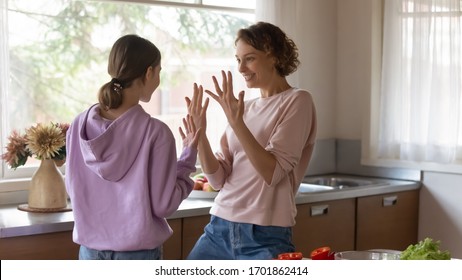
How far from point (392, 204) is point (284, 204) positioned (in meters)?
1.84

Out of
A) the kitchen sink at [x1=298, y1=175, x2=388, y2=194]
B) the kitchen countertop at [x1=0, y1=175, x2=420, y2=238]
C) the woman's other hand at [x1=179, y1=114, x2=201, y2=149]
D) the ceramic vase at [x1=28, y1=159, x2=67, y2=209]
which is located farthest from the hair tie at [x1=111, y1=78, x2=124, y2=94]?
the kitchen sink at [x1=298, y1=175, x2=388, y2=194]

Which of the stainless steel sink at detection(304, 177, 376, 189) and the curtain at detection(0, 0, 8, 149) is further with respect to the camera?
the stainless steel sink at detection(304, 177, 376, 189)

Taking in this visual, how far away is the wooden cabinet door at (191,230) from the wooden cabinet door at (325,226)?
597mm

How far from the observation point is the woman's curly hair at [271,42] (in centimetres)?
279

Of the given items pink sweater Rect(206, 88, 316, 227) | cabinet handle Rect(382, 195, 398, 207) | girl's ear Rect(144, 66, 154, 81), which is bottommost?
cabinet handle Rect(382, 195, 398, 207)

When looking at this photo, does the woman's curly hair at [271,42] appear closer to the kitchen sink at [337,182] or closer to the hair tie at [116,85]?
the hair tie at [116,85]

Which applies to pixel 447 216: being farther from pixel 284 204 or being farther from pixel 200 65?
pixel 284 204

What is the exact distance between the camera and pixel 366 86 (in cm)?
479

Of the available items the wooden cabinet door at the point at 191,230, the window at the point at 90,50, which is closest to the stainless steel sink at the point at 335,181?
the window at the point at 90,50

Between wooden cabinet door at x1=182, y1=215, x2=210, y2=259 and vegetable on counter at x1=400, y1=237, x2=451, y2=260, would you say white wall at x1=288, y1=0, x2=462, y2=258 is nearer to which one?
wooden cabinet door at x1=182, y1=215, x2=210, y2=259

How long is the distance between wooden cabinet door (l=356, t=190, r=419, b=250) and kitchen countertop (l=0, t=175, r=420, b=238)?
49mm

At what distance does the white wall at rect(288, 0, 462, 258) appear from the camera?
458 centimetres

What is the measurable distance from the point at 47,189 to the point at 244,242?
98 centimetres

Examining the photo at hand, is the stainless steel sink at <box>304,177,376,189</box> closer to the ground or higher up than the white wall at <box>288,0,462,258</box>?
closer to the ground
